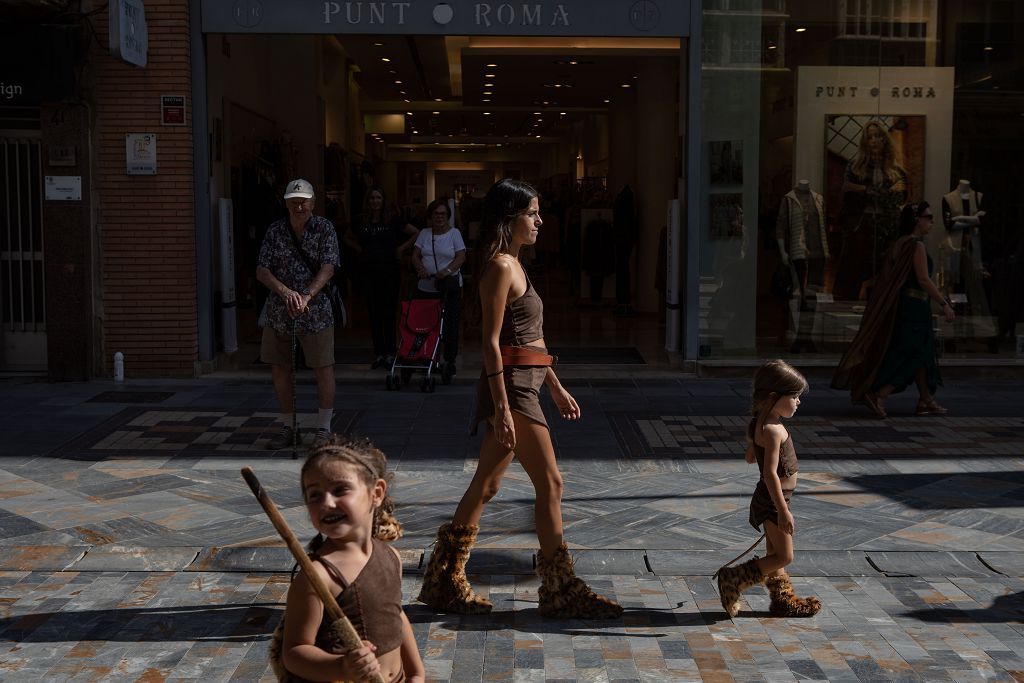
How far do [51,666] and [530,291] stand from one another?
7.87 feet

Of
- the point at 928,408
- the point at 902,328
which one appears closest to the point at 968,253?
the point at 928,408

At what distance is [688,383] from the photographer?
12219mm

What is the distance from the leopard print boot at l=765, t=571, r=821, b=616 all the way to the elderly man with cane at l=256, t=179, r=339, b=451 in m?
4.04

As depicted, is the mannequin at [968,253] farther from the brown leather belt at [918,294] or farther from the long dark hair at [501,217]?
the long dark hair at [501,217]

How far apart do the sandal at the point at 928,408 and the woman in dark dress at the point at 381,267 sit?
4989mm

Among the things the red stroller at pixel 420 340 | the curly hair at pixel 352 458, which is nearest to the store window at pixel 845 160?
the red stroller at pixel 420 340

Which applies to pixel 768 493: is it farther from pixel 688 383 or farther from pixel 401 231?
pixel 401 231

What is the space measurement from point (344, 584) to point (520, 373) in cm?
248

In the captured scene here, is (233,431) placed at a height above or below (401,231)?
below

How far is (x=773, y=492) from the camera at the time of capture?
203 inches

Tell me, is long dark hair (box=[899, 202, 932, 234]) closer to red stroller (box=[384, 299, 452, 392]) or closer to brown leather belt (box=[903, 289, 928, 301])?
brown leather belt (box=[903, 289, 928, 301])

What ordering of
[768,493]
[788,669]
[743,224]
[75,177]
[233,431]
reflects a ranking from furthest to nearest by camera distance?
[743,224], [75,177], [233,431], [768,493], [788,669]

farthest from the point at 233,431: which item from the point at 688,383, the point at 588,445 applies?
the point at 688,383

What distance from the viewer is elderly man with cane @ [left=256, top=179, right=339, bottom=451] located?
858 centimetres
